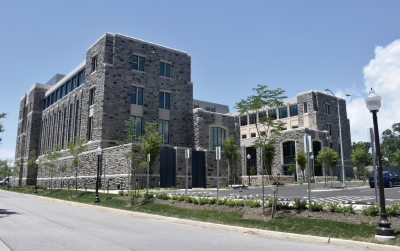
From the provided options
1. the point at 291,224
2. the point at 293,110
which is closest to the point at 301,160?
the point at 293,110

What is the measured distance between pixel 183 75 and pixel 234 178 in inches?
622

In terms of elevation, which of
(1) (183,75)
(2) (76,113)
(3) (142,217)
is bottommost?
(3) (142,217)

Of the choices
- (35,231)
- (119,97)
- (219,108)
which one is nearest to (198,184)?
(119,97)

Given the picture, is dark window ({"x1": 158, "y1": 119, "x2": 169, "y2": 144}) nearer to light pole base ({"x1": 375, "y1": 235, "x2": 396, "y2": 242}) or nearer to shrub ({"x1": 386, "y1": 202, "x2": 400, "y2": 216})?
shrub ({"x1": 386, "y1": 202, "x2": 400, "y2": 216})

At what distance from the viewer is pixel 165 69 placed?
40.6m

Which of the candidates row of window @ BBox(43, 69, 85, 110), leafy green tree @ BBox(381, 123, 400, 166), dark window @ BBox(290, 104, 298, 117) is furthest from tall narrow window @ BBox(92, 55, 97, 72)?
leafy green tree @ BBox(381, 123, 400, 166)

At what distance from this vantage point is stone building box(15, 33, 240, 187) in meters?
32.8

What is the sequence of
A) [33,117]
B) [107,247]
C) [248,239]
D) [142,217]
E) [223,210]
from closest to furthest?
[107,247], [248,239], [223,210], [142,217], [33,117]

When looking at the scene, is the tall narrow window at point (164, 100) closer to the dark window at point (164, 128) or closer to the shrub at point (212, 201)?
the dark window at point (164, 128)

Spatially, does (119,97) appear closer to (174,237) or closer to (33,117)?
(174,237)

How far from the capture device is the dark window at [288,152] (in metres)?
50.5

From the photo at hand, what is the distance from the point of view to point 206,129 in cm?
3922

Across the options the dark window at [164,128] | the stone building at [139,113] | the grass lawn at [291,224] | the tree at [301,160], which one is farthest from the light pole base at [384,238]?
the tree at [301,160]

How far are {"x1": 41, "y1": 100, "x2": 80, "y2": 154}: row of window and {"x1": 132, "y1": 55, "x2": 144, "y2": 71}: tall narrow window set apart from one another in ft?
38.0
